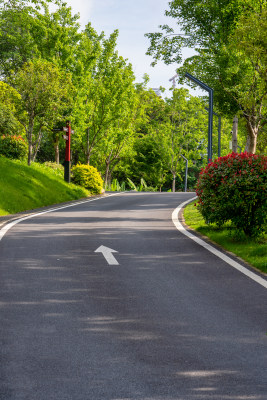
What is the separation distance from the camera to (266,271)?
8.50 metres

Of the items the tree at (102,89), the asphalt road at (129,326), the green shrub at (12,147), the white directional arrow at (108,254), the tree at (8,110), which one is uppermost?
the tree at (102,89)

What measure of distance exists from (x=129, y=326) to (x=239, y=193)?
599 cm

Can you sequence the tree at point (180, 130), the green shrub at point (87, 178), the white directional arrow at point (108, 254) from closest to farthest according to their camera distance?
the white directional arrow at point (108, 254), the green shrub at point (87, 178), the tree at point (180, 130)

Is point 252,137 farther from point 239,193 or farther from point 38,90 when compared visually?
point 239,193

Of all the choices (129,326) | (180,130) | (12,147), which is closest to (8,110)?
(12,147)

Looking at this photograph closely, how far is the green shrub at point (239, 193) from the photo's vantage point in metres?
10.7

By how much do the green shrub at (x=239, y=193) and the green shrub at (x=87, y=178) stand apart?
19.2 metres

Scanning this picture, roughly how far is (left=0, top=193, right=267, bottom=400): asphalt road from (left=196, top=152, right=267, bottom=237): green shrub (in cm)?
137

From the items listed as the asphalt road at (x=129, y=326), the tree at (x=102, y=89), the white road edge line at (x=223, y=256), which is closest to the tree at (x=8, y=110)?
the tree at (x=102, y=89)

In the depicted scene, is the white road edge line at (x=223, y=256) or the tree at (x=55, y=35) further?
the tree at (x=55, y=35)

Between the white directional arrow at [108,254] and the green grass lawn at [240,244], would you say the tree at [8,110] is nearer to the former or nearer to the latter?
the green grass lawn at [240,244]

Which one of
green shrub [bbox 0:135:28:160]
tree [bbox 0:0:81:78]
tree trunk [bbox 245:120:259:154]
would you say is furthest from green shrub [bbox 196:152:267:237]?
tree [bbox 0:0:81:78]

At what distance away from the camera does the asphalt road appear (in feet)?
12.9

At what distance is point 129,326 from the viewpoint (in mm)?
5387
